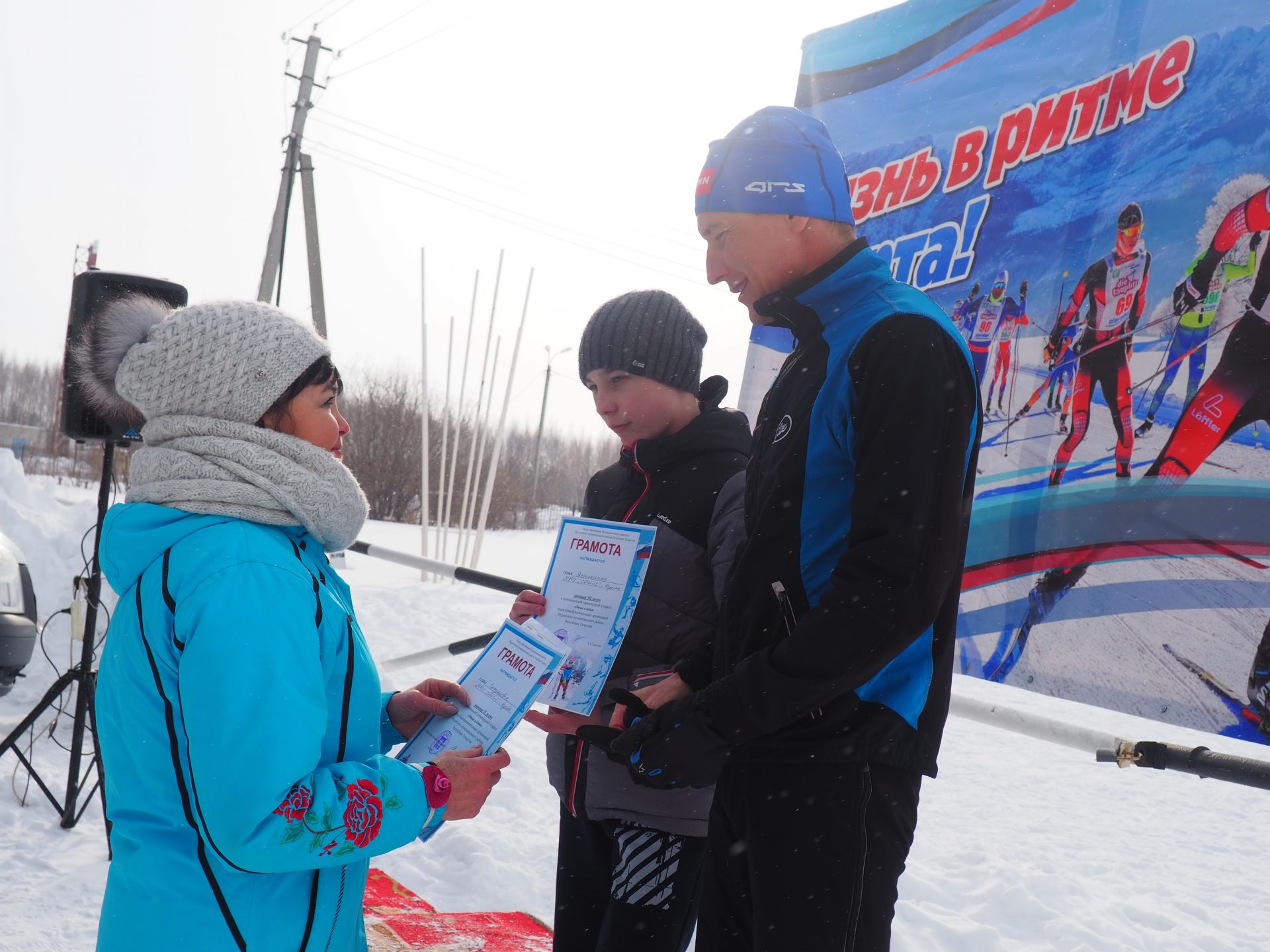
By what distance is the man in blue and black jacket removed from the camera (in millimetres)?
1217

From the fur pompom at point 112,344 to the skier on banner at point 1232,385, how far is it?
7.46 ft

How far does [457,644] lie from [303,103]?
11303mm

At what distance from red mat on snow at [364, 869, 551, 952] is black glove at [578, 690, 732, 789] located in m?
1.57

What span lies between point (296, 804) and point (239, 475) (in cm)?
44

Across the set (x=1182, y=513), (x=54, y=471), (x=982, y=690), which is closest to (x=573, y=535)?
(x=1182, y=513)

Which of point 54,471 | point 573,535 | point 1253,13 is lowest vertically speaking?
point 54,471

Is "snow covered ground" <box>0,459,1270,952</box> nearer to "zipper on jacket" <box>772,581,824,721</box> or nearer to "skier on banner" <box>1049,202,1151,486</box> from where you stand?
"skier on banner" <box>1049,202,1151,486</box>

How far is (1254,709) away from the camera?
2.09m

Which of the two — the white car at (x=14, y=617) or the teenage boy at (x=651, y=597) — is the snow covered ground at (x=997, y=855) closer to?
the white car at (x=14, y=617)

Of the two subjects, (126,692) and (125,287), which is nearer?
(126,692)

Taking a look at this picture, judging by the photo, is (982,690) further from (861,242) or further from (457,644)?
(861,242)


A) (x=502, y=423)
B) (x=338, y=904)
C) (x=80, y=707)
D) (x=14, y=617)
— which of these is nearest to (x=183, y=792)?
(x=338, y=904)

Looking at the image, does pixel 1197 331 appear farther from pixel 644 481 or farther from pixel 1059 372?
pixel 644 481

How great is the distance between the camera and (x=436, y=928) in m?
2.70
